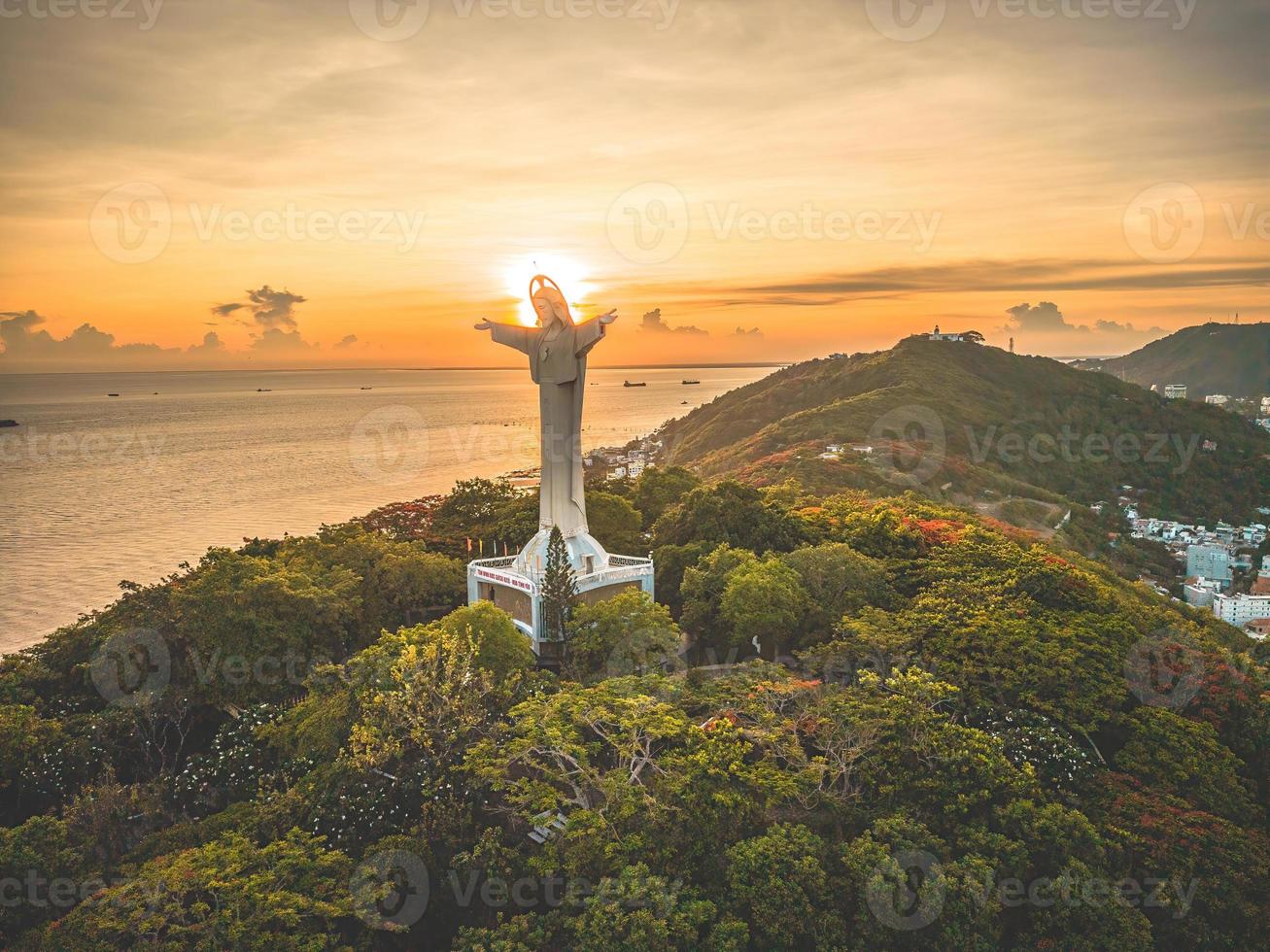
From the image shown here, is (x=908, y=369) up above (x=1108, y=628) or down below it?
above

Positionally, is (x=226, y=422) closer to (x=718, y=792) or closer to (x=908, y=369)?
(x=908, y=369)

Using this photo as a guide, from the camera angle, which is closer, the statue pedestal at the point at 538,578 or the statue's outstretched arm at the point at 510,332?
the statue pedestal at the point at 538,578

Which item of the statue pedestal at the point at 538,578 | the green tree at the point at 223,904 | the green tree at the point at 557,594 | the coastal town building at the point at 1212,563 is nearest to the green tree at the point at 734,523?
the statue pedestal at the point at 538,578

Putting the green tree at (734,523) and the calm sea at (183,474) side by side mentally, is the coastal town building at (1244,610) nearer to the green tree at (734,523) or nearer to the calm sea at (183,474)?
the green tree at (734,523)

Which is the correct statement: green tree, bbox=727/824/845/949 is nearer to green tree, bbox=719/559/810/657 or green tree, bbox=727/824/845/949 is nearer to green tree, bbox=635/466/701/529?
green tree, bbox=719/559/810/657

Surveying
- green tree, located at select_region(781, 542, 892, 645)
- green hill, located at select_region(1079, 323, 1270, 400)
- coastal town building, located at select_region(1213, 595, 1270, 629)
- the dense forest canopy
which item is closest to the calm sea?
the dense forest canopy

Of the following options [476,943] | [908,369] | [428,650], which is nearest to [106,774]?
[428,650]

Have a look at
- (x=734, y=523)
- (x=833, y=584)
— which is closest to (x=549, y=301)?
(x=734, y=523)
